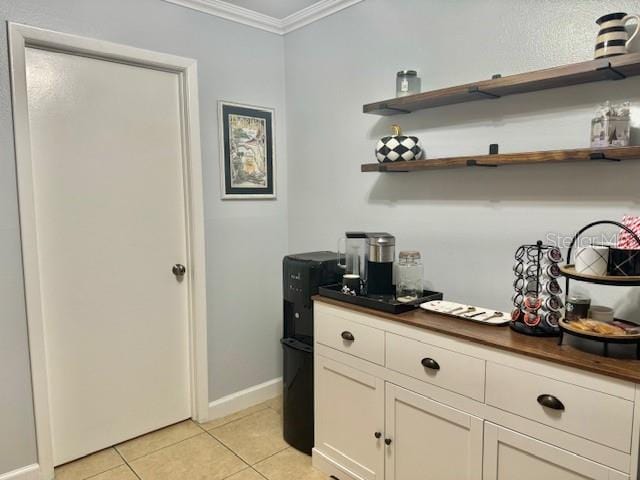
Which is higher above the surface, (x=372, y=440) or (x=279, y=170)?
(x=279, y=170)

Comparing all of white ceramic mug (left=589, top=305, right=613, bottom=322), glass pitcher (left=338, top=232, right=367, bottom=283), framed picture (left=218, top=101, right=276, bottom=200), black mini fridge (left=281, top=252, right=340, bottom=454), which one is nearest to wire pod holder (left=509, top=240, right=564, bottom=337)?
white ceramic mug (left=589, top=305, right=613, bottom=322)

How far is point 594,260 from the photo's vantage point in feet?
4.92

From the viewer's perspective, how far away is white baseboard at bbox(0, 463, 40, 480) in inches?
87.4

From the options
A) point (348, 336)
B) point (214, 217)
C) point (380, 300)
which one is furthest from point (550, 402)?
point (214, 217)

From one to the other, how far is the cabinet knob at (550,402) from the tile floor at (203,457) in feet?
4.21

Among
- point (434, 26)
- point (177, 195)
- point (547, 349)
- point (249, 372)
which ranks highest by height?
point (434, 26)

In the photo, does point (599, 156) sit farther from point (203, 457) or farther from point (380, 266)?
point (203, 457)

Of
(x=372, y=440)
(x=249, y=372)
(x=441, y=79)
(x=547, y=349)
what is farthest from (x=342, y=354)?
(x=441, y=79)

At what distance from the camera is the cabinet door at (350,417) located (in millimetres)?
2074

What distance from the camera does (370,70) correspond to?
2.58 meters

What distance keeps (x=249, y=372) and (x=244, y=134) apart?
1584 mm

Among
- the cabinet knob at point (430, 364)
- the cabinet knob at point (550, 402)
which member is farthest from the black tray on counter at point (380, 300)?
the cabinet knob at point (550, 402)

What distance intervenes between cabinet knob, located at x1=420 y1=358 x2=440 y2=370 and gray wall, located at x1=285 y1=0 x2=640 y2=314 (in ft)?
1.70

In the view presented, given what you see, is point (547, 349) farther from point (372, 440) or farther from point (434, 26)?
point (434, 26)
